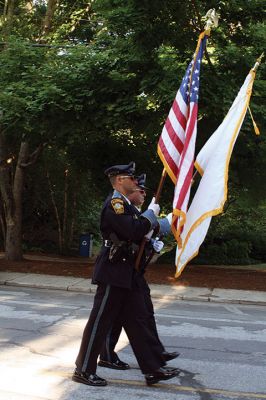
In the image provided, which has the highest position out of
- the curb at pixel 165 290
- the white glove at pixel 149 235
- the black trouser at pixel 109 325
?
the white glove at pixel 149 235

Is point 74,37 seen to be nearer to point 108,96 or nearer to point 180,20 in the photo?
point 108,96

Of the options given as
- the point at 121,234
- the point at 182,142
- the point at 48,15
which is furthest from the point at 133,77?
the point at 121,234

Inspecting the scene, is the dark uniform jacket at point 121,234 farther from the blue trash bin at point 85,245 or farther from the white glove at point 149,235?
the blue trash bin at point 85,245

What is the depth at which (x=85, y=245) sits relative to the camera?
1981cm

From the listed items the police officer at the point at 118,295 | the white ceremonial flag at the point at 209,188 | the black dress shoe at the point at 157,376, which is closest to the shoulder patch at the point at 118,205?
the police officer at the point at 118,295

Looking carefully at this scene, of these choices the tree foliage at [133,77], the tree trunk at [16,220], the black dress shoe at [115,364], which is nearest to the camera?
the black dress shoe at [115,364]

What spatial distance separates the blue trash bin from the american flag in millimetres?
14900

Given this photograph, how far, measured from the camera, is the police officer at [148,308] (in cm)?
475

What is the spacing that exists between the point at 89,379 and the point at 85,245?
15.3 m

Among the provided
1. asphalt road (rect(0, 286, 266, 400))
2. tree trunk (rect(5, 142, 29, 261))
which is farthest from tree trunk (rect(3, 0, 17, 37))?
asphalt road (rect(0, 286, 266, 400))

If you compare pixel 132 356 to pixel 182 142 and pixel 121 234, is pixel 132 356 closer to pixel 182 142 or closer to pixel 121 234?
pixel 121 234

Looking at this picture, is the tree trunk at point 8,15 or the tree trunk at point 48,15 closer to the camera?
the tree trunk at point 8,15

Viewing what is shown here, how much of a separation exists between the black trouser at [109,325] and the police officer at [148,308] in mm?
164

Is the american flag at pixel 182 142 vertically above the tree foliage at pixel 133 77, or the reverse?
the tree foliage at pixel 133 77
